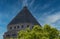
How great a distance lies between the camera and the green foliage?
51.4 metres

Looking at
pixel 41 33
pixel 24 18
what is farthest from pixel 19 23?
pixel 41 33

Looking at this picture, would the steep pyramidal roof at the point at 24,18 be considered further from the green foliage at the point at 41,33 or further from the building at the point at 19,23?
the green foliage at the point at 41,33

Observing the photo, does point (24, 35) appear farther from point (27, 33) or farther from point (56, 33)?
point (56, 33)

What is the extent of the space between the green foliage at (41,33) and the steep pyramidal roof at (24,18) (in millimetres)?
49613

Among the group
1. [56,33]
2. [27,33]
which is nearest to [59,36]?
[56,33]

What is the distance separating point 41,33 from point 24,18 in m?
53.3

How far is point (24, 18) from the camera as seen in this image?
346ft

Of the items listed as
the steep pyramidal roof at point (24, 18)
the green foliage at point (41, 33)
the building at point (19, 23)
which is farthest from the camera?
the steep pyramidal roof at point (24, 18)

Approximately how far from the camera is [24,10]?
355 feet

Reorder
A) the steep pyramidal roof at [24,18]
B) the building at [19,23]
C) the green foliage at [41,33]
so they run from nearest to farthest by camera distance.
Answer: the green foliage at [41,33], the building at [19,23], the steep pyramidal roof at [24,18]

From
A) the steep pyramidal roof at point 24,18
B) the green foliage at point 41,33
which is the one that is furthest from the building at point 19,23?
the green foliage at point 41,33

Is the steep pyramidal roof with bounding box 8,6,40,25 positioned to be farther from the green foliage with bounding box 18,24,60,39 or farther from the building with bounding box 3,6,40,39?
the green foliage with bounding box 18,24,60,39

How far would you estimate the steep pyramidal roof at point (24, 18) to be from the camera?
105 metres

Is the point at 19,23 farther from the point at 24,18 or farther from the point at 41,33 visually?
the point at 41,33
